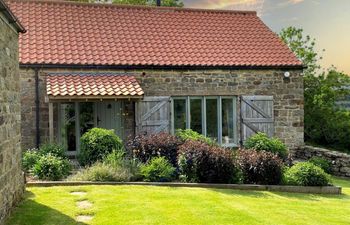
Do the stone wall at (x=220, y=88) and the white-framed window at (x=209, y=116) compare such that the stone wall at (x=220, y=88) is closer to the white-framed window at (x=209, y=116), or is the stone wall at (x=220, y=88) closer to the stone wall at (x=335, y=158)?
the white-framed window at (x=209, y=116)

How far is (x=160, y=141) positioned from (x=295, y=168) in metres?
3.64

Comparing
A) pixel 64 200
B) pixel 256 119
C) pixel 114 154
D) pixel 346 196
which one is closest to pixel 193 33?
pixel 256 119

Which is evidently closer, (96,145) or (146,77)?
(96,145)

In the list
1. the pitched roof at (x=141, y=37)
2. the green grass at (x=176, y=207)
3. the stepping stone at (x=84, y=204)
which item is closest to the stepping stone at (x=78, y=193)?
the green grass at (x=176, y=207)

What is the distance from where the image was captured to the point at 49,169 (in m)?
10.7

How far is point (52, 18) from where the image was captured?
1700cm

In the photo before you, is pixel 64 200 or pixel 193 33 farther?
pixel 193 33

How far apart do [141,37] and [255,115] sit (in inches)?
209

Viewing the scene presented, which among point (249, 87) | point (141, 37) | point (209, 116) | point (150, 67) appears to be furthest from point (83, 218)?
point (141, 37)

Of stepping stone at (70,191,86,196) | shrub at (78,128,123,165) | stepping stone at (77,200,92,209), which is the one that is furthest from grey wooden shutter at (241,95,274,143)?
stepping stone at (77,200,92,209)

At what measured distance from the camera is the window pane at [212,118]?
1620cm

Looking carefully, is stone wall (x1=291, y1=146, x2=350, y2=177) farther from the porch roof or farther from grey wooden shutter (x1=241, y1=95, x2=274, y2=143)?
the porch roof

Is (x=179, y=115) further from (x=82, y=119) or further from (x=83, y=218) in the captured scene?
(x=83, y=218)

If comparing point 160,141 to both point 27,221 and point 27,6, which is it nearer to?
point 27,221
